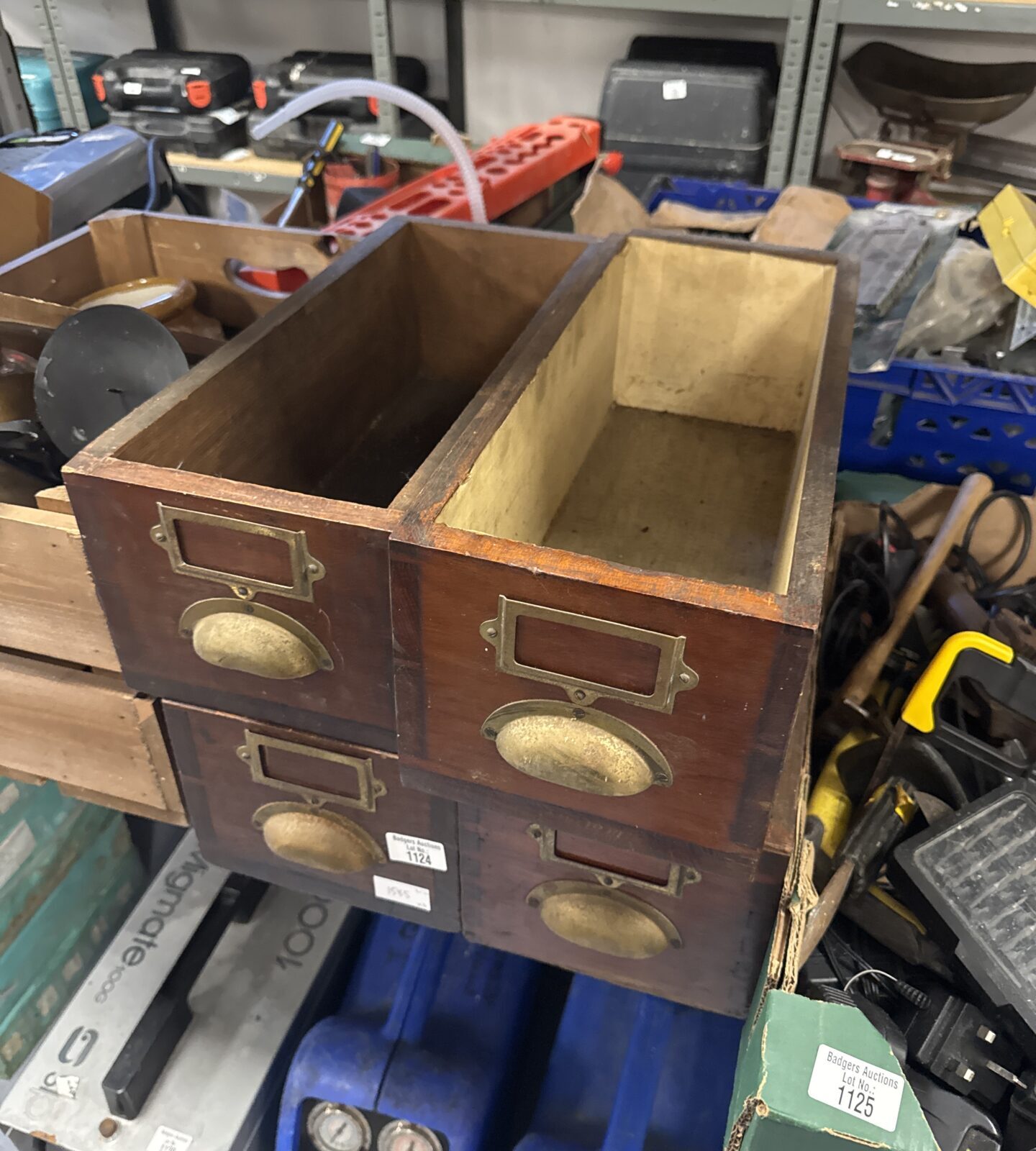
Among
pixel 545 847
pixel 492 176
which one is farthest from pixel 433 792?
pixel 492 176

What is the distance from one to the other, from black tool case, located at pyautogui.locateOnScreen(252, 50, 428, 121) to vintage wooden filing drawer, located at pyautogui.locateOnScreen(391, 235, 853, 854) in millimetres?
1454

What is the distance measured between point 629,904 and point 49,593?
18.6 inches

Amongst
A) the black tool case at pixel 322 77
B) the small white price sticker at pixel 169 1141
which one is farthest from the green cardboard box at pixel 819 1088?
the black tool case at pixel 322 77

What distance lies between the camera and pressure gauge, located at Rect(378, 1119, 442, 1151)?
85cm

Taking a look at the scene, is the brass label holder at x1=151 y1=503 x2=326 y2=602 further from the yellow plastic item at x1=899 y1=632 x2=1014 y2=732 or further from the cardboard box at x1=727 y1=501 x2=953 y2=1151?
the yellow plastic item at x1=899 y1=632 x2=1014 y2=732

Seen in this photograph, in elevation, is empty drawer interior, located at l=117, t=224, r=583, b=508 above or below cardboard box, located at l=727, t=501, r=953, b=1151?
above

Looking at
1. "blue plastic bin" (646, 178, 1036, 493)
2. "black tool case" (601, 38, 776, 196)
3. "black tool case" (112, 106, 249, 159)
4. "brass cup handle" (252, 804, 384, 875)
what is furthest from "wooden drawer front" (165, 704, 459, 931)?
"black tool case" (112, 106, 249, 159)

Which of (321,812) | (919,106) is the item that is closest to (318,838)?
(321,812)

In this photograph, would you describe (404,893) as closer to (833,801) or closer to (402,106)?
(833,801)

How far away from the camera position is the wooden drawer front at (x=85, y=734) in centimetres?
71

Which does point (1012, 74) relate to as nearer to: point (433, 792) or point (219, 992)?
point (433, 792)

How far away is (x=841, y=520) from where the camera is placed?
1.10 metres

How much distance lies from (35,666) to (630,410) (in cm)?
66

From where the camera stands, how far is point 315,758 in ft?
2.20
